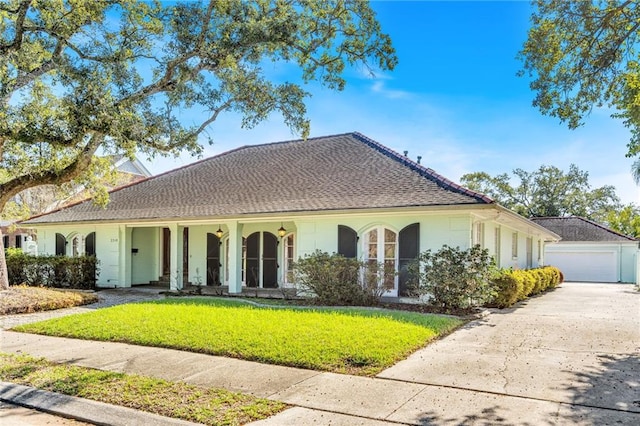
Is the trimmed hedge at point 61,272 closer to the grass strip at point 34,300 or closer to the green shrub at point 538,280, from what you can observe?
the grass strip at point 34,300

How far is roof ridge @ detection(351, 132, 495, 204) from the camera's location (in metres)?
13.0

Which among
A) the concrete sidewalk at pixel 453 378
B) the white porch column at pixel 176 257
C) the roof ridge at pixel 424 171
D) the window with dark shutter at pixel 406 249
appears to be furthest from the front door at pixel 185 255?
the concrete sidewalk at pixel 453 378

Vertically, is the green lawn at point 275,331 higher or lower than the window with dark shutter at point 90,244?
lower

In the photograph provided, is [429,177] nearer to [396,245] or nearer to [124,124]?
[396,245]

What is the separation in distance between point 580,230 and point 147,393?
35.6 m

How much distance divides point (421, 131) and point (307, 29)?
39.2 ft

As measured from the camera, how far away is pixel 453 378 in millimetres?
6531

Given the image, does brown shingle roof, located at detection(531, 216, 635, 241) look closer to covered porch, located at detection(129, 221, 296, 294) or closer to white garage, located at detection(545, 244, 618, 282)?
white garage, located at detection(545, 244, 618, 282)

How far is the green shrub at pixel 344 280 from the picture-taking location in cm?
1359

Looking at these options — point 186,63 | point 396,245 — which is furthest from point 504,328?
point 186,63

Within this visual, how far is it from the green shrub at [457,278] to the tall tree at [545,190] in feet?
128

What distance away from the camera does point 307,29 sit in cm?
965

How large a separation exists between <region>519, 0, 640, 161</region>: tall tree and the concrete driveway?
4305 millimetres

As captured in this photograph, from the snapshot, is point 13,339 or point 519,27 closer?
point 13,339
